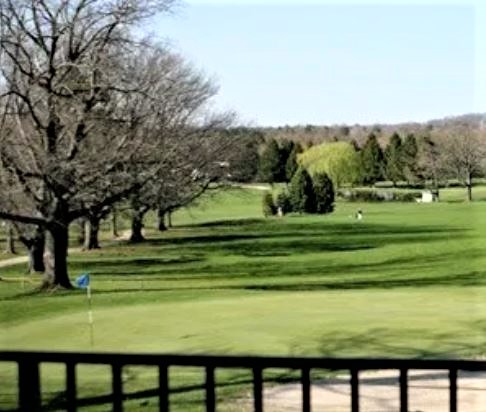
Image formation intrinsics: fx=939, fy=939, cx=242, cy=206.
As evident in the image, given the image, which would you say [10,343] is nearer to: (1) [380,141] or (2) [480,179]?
(1) [380,141]

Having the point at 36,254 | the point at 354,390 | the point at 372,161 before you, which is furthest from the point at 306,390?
the point at 372,161

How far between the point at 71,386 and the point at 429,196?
3527cm

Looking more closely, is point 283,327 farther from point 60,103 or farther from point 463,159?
point 463,159

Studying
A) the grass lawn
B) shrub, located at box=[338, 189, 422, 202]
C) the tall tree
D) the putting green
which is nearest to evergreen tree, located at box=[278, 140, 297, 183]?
the grass lawn

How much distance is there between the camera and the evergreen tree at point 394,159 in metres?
27.3

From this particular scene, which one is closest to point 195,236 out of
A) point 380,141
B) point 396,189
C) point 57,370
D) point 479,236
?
point 380,141

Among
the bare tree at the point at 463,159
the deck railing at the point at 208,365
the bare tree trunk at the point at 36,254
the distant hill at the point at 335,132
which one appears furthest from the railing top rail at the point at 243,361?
the distant hill at the point at 335,132

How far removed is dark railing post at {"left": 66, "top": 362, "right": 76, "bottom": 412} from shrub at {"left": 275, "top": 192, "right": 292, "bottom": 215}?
106 ft

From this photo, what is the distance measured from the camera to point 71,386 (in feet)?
6.23

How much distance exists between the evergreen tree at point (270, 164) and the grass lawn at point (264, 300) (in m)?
2.35

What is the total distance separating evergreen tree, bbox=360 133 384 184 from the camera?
90.0ft

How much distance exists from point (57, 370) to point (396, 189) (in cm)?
3157

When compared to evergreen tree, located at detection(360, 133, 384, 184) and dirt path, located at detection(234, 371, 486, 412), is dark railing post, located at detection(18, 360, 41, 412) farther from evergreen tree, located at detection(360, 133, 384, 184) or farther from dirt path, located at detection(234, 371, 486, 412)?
evergreen tree, located at detection(360, 133, 384, 184)

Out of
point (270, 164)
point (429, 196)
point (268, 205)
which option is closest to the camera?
point (270, 164)
